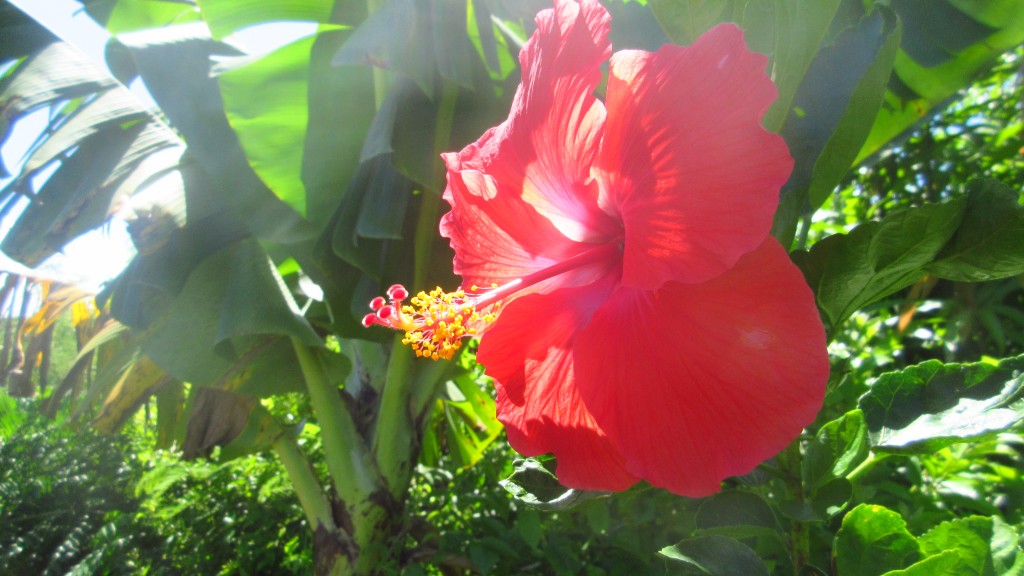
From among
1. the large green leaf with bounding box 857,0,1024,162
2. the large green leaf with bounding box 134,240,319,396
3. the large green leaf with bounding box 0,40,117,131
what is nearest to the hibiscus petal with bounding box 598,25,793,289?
the large green leaf with bounding box 857,0,1024,162

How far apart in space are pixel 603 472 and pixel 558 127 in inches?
9.5

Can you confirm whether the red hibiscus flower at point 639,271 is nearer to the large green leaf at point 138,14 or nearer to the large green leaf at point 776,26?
the large green leaf at point 776,26

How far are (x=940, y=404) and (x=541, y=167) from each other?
334 millimetres

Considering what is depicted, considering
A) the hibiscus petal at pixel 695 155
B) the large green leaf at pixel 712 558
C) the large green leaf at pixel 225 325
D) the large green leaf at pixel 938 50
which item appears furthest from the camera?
the large green leaf at pixel 225 325

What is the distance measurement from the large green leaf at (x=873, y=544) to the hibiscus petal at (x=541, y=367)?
0.62ft

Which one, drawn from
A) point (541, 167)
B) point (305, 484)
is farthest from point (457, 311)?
point (305, 484)

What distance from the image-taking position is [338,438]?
1.55 meters

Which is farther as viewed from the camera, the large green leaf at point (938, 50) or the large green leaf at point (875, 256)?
the large green leaf at point (938, 50)

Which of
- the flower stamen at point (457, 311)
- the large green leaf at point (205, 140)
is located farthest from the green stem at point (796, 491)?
the large green leaf at point (205, 140)

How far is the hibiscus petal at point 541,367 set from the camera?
0.46 m

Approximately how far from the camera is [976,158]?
4.95 feet

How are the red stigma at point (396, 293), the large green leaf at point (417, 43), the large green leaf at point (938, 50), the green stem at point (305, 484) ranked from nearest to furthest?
the red stigma at point (396, 293) → the large green leaf at point (938, 50) → the large green leaf at point (417, 43) → the green stem at point (305, 484)

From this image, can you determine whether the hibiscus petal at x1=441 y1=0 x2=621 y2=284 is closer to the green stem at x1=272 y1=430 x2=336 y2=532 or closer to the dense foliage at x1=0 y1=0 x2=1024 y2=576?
the dense foliage at x1=0 y1=0 x2=1024 y2=576

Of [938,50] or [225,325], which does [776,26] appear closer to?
[938,50]
